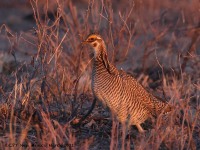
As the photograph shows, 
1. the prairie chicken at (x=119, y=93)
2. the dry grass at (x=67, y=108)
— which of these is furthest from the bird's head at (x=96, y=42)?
the dry grass at (x=67, y=108)

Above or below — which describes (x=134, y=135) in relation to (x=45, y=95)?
below

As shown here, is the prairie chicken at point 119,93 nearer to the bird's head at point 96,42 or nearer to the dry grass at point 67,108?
the bird's head at point 96,42

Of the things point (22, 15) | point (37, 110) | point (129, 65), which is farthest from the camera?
point (22, 15)

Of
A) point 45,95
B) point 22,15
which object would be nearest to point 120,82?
point 45,95

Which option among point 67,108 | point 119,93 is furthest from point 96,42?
point 67,108

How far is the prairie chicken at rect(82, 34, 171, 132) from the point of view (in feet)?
19.4

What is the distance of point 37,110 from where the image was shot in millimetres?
5984

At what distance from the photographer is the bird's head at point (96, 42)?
6133mm

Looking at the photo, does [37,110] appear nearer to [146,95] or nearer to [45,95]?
[45,95]

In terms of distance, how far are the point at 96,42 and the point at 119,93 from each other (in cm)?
60

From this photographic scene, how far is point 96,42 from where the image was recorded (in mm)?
6180

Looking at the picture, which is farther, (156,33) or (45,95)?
(156,33)

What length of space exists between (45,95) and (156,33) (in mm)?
3216

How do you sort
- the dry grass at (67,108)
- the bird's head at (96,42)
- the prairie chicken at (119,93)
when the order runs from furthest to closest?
1. the bird's head at (96,42)
2. the prairie chicken at (119,93)
3. the dry grass at (67,108)
